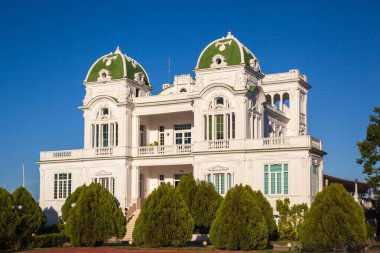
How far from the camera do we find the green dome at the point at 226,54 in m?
50.4

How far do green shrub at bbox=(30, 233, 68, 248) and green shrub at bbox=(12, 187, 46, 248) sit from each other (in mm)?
411

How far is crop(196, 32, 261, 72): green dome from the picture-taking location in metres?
50.4

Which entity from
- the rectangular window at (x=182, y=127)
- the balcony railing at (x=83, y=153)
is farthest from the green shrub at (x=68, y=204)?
the rectangular window at (x=182, y=127)

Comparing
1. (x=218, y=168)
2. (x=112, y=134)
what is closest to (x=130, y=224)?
(x=218, y=168)

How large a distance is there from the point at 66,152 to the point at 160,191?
18871mm

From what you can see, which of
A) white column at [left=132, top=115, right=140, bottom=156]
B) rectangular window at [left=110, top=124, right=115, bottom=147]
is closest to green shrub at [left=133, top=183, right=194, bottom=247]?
white column at [left=132, top=115, right=140, bottom=156]

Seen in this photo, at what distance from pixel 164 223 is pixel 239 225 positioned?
4628 millimetres

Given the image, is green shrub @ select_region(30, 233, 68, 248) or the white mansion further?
the white mansion

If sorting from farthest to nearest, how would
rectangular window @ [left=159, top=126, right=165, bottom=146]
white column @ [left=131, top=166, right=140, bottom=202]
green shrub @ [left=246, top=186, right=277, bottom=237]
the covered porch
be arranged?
rectangular window @ [left=159, top=126, right=165, bottom=146]
the covered porch
white column @ [left=131, top=166, right=140, bottom=202]
green shrub @ [left=246, top=186, right=277, bottom=237]

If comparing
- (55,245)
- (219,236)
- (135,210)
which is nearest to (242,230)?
(219,236)

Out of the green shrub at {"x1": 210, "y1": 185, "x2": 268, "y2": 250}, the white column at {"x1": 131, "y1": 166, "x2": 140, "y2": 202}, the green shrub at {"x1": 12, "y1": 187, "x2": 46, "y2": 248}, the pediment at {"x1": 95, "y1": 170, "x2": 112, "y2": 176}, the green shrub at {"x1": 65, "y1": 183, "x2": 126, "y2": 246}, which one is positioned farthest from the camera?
the pediment at {"x1": 95, "y1": 170, "x2": 112, "y2": 176}

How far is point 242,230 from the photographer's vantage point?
36562 mm

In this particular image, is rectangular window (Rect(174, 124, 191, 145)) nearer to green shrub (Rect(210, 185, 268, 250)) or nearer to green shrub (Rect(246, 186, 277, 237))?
green shrub (Rect(246, 186, 277, 237))

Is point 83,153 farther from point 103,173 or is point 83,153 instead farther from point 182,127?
point 182,127
